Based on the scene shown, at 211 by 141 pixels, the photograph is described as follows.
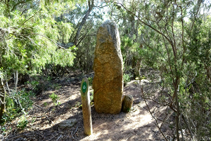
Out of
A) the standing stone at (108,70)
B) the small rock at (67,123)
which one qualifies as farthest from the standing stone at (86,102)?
the standing stone at (108,70)

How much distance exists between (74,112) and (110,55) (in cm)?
270

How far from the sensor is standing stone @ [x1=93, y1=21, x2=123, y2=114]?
4.94m

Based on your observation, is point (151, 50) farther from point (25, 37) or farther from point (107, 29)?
point (25, 37)

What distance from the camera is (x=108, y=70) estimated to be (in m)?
5.08

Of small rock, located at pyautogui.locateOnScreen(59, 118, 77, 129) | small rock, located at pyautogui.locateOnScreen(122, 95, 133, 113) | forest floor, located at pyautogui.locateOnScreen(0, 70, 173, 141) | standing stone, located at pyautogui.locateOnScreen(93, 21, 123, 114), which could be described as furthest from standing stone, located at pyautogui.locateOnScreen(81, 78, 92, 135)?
small rock, located at pyautogui.locateOnScreen(122, 95, 133, 113)

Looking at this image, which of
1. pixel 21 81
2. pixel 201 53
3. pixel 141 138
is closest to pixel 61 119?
pixel 141 138

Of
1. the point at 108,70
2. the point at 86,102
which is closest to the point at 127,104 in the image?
the point at 108,70

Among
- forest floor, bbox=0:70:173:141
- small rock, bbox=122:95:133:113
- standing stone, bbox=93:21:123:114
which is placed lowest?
forest floor, bbox=0:70:173:141

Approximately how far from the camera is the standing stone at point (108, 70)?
4.94 meters

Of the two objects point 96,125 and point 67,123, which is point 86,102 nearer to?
point 96,125

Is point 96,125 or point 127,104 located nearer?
point 96,125

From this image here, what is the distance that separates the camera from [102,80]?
523 cm

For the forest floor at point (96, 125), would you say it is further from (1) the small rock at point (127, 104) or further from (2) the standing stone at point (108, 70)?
Result: (2) the standing stone at point (108, 70)

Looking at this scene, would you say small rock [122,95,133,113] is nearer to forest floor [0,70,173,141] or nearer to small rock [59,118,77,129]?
forest floor [0,70,173,141]
